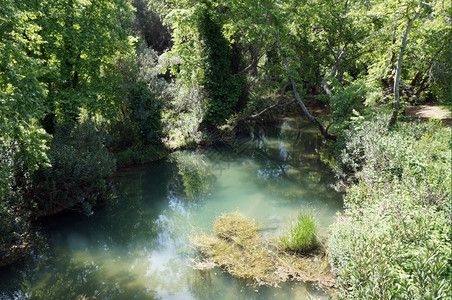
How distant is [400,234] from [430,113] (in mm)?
14357

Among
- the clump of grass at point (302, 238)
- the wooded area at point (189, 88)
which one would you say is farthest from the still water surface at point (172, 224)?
the clump of grass at point (302, 238)

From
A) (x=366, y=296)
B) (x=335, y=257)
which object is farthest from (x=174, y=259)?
(x=366, y=296)

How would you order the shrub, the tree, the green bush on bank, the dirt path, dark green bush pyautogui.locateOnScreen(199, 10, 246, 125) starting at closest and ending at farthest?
the green bush on bank, the tree, the shrub, the dirt path, dark green bush pyautogui.locateOnScreen(199, 10, 246, 125)

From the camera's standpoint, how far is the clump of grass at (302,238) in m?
7.71

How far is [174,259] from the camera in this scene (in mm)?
8109

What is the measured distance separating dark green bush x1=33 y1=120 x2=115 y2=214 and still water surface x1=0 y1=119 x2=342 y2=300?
578 mm

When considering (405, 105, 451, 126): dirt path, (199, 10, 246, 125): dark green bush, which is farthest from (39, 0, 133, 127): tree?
(405, 105, 451, 126): dirt path

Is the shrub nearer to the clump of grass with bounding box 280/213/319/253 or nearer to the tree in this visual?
the tree

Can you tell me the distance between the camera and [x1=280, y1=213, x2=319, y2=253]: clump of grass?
25.3 feet

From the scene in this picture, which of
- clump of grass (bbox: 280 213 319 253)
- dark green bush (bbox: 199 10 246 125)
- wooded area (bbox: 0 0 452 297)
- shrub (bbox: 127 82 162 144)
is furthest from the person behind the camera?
dark green bush (bbox: 199 10 246 125)

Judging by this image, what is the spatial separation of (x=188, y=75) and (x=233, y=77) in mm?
2910

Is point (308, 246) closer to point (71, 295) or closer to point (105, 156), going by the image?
point (71, 295)

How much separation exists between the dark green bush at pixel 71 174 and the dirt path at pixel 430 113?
1504cm

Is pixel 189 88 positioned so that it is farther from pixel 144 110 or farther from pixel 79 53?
pixel 79 53
